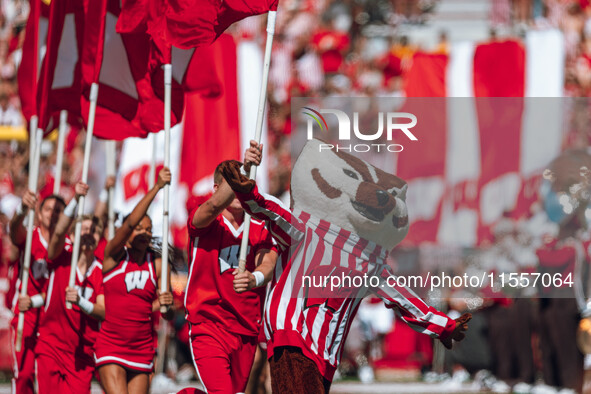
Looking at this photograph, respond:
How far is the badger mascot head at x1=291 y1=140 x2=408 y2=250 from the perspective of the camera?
684 cm

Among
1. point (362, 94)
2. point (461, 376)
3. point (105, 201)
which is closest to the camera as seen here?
point (105, 201)

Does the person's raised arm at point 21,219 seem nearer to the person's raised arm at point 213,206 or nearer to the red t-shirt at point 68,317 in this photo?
the red t-shirt at point 68,317

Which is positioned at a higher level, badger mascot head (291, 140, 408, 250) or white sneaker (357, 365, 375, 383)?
badger mascot head (291, 140, 408, 250)

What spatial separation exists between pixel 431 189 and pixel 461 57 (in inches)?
465

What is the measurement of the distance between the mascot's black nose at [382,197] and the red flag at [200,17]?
73.3 inches

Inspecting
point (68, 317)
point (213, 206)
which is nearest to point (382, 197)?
point (213, 206)

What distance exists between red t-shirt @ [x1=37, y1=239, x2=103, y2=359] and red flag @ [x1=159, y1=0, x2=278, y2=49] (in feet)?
6.95

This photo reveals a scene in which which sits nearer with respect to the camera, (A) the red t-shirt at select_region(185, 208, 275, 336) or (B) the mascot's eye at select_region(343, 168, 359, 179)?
(B) the mascot's eye at select_region(343, 168, 359, 179)

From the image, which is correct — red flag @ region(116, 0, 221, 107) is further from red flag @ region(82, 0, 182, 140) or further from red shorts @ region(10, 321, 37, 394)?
red shorts @ region(10, 321, 37, 394)

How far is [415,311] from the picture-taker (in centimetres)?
691

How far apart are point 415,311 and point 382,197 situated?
78cm

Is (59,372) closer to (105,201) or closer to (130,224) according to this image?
(130,224)

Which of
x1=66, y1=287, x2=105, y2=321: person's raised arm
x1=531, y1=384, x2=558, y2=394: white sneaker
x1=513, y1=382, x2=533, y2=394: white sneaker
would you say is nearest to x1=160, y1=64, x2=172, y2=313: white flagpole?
x1=66, y1=287, x2=105, y2=321: person's raised arm

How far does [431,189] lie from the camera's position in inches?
294
